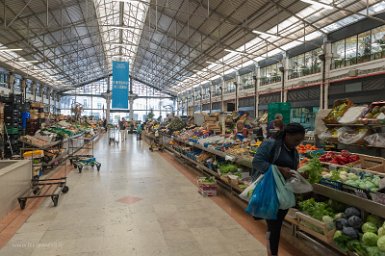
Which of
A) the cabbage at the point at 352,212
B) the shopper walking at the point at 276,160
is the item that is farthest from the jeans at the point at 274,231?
the cabbage at the point at 352,212

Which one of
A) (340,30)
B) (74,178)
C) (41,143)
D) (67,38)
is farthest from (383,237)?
(67,38)

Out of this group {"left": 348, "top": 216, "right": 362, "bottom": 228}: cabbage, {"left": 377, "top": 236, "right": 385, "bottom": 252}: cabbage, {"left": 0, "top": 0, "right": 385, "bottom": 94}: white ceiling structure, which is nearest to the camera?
{"left": 377, "top": 236, "right": 385, "bottom": 252}: cabbage

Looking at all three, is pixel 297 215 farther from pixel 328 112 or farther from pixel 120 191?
pixel 120 191

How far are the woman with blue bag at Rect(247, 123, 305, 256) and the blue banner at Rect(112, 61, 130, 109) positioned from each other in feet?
43.1

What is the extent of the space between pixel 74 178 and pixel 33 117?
17.4ft

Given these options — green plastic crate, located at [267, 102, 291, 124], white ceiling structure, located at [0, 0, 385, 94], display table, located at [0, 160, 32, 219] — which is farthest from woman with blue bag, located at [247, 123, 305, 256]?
white ceiling structure, located at [0, 0, 385, 94]

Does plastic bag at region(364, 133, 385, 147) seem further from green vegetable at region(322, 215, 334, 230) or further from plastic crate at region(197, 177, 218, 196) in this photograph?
plastic crate at region(197, 177, 218, 196)

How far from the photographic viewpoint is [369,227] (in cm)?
260

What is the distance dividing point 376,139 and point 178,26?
15.1 meters

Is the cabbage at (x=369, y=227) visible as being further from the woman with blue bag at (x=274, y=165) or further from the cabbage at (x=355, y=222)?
the woman with blue bag at (x=274, y=165)

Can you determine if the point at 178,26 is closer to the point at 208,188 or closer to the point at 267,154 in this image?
the point at 208,188

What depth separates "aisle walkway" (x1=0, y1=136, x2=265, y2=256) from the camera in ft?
11.1

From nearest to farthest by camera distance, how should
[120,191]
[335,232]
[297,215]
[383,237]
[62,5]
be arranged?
[383,237] → [335,232] → [297,215] → [120,191] → [62,5]

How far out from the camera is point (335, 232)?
281cm
